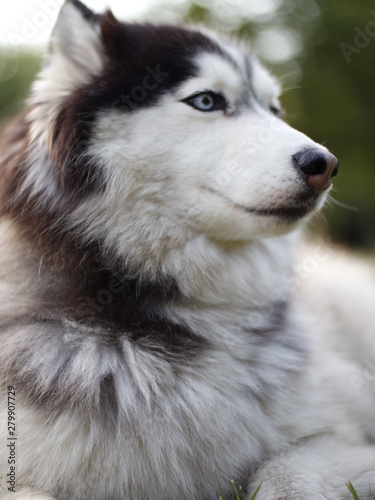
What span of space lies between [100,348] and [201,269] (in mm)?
529

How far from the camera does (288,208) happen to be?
7.50ft

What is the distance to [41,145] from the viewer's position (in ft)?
7.99

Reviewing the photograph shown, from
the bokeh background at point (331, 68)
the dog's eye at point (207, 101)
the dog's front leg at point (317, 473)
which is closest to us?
the dog's front leg at point (317, 473)

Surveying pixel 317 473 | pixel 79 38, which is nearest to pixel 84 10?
pixel 79 38

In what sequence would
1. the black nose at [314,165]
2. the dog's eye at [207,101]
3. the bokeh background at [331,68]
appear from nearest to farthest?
the black nose at [314,165] → the dog's eye at [207,101] → the bokeh background at [331,68]

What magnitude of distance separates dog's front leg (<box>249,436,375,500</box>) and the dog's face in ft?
2.86

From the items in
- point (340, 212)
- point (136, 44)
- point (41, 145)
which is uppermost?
point (136, 44)

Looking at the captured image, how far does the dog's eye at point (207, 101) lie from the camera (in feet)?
7.93

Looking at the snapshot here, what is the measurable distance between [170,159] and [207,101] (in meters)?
0.32

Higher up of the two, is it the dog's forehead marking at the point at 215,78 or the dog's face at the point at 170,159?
the dog's forehead marking at the point at 215,78

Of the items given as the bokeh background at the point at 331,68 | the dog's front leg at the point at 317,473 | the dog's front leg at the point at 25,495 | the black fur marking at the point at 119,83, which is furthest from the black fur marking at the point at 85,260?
the bokeh background at the point at 331,68

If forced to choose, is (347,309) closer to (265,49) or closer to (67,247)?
(67,247)

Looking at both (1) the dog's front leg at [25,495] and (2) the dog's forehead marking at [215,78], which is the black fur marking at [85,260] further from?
(1) the dog's front leg at [25,495]

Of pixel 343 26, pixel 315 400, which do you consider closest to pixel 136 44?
pixel 315 400
